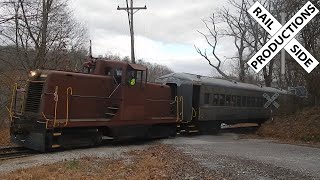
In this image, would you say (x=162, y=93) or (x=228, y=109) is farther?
(x=228, y=109)

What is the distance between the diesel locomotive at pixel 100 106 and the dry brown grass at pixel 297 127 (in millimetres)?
3960

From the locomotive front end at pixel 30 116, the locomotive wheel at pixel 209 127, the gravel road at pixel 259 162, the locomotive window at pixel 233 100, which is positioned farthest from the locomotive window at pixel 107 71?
the locomotive window at pixel 233 100

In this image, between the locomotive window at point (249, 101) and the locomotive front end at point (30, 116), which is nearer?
the locomotive front end at point (30, 116)

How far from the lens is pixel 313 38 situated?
822 inches

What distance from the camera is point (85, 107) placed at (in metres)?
14.3

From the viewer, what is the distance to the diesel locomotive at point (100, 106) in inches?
516

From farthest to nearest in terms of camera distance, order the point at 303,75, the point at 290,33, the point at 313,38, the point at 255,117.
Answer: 1. the point at 255,117
2. the point at 303,75
3. the point at 313,38
4. the point at 290,33

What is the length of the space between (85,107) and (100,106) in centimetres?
73

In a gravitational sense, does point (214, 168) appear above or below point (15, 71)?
below

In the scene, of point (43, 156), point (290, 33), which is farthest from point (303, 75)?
point (43, 156)

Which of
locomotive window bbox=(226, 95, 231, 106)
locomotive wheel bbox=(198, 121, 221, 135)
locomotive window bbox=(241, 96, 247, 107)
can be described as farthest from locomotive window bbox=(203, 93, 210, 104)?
locomotive window bbox=(241, 96, 247, 107)

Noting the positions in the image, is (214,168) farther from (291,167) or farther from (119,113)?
(119,113)

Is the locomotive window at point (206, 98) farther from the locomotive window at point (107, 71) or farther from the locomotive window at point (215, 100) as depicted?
the locomotive window at point (107, 71)

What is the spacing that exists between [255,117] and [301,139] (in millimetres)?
7729
